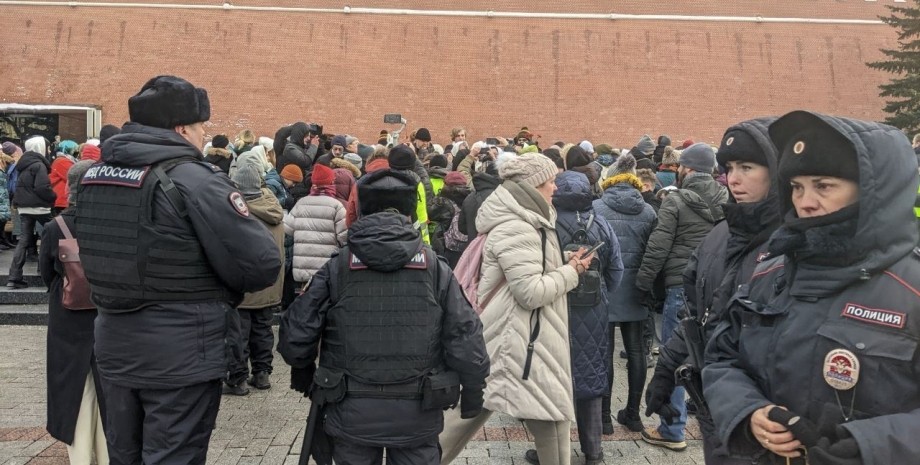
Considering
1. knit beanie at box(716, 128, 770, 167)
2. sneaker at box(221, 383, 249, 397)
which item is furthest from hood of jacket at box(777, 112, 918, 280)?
sneaker at box(221, 383, 249, 397)

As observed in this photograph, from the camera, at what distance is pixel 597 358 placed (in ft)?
14.2

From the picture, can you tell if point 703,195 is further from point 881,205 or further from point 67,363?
point 67,363

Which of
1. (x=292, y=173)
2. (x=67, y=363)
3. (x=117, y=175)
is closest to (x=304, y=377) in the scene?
(x=117, y=175)

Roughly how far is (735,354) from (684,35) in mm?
29809

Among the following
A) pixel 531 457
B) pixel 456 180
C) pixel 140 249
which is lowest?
pixel 531 457

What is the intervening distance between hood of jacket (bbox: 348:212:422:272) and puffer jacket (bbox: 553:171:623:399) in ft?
5.32

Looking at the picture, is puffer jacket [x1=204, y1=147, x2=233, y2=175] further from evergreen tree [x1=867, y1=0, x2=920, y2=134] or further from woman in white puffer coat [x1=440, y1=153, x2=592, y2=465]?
→ evergreen tree [x1=867, y1=0, x2=920, y2=134]

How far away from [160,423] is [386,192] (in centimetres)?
133

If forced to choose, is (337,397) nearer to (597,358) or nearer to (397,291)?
(397,291)

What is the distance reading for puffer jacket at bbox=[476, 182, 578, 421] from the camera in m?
3.72

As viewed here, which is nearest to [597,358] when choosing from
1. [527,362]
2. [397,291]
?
[527,362]

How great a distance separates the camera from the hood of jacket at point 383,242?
9.22ft

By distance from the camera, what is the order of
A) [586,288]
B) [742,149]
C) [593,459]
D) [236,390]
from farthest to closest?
[236,390] < [593,459] < [586,288] < [742,149]

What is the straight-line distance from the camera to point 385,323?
2852 mm
